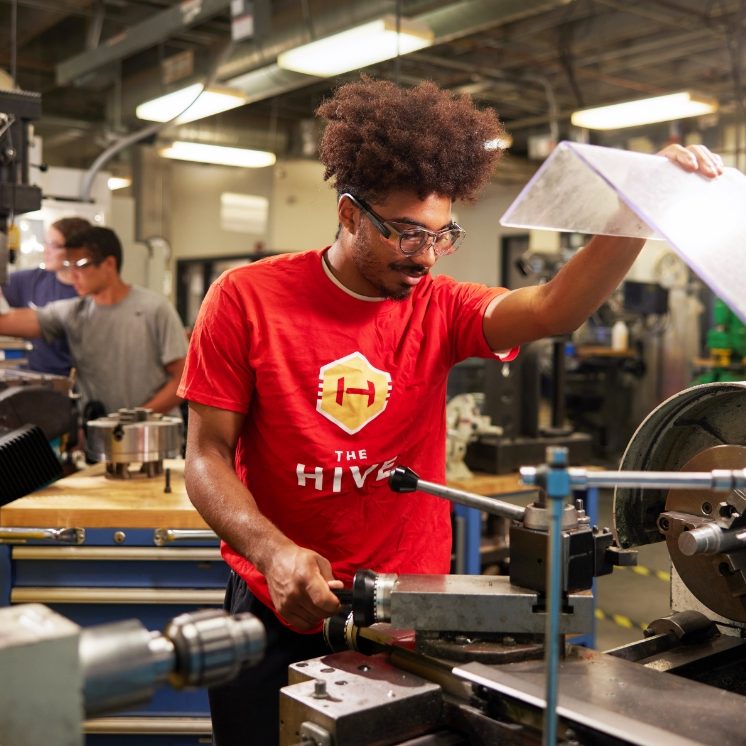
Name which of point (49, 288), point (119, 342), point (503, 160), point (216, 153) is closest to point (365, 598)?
point (119, 342)

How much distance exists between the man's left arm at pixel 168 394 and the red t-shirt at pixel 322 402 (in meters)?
1.64

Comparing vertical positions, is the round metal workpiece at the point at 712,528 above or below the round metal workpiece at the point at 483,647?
above

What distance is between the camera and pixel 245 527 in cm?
116

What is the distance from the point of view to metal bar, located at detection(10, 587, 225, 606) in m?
1.99

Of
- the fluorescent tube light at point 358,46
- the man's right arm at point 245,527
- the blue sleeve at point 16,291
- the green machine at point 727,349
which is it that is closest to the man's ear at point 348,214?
the man's right arm at point 245,527

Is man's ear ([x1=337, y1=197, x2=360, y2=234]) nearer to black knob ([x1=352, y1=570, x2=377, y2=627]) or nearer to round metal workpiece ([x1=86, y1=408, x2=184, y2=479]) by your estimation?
black knob ([x1=352, y1=570, x2=377, y2=627])

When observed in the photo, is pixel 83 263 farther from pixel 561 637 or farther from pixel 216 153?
pixel 216 153

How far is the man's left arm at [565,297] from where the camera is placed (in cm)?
116

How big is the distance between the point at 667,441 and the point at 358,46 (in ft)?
10.2

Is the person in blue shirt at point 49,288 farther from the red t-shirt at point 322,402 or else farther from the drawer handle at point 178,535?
the red t-shirt at point 322,402

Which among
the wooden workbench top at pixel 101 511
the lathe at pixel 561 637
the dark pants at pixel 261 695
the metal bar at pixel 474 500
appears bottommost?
the dark pants at pixel 261 695

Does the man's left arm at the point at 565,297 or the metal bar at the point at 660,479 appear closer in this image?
the metal bar at the point at 660,479

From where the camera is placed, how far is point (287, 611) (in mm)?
1031

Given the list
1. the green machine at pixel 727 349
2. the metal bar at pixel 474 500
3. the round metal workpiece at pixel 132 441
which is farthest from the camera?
the green machine at pixel 727 349
